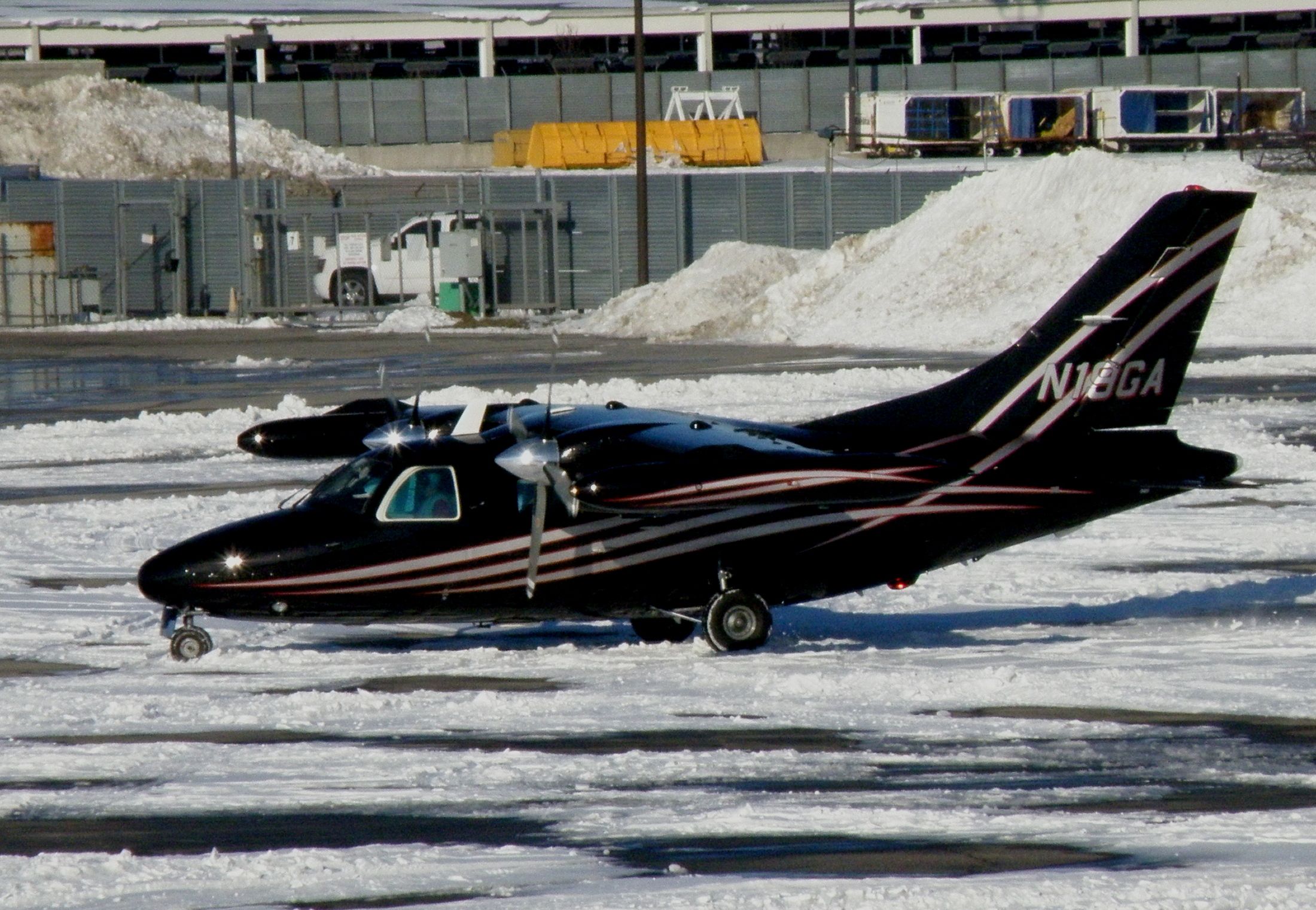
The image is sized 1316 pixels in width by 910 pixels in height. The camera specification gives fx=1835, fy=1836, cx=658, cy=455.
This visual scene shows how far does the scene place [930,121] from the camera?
77.6m

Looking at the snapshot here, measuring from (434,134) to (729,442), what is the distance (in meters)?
70.4

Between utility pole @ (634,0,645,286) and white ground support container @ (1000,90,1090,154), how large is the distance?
86.8ft

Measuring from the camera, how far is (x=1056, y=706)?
470 inches

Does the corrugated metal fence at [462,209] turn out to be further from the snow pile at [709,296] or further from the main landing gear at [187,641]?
the main landing gear at [187,641]

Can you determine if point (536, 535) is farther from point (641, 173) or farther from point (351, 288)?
point (351, 288)

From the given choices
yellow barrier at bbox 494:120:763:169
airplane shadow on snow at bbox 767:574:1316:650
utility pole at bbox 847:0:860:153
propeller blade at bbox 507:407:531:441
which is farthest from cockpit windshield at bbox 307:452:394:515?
utility pole at bbox 847:0:860:153

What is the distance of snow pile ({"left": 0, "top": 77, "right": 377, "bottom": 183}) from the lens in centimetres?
7650

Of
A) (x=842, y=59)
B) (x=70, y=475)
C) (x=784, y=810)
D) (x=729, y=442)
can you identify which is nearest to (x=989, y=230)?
(x=70, y=475)

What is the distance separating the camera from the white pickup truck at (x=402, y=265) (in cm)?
5381

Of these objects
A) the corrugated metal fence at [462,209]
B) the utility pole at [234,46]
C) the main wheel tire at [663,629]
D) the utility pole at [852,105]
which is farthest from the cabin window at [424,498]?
the utility pole at [852,105]

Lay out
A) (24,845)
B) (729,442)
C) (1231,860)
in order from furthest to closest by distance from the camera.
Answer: (729,442) → (24,845) → (1231,860)

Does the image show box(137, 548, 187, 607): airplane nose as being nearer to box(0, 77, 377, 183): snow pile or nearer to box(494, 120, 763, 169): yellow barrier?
box(494, 120, 763, 169): yellow barrier

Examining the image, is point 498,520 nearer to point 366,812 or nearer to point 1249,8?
point 366,812

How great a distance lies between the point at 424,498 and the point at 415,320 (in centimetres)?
3849
